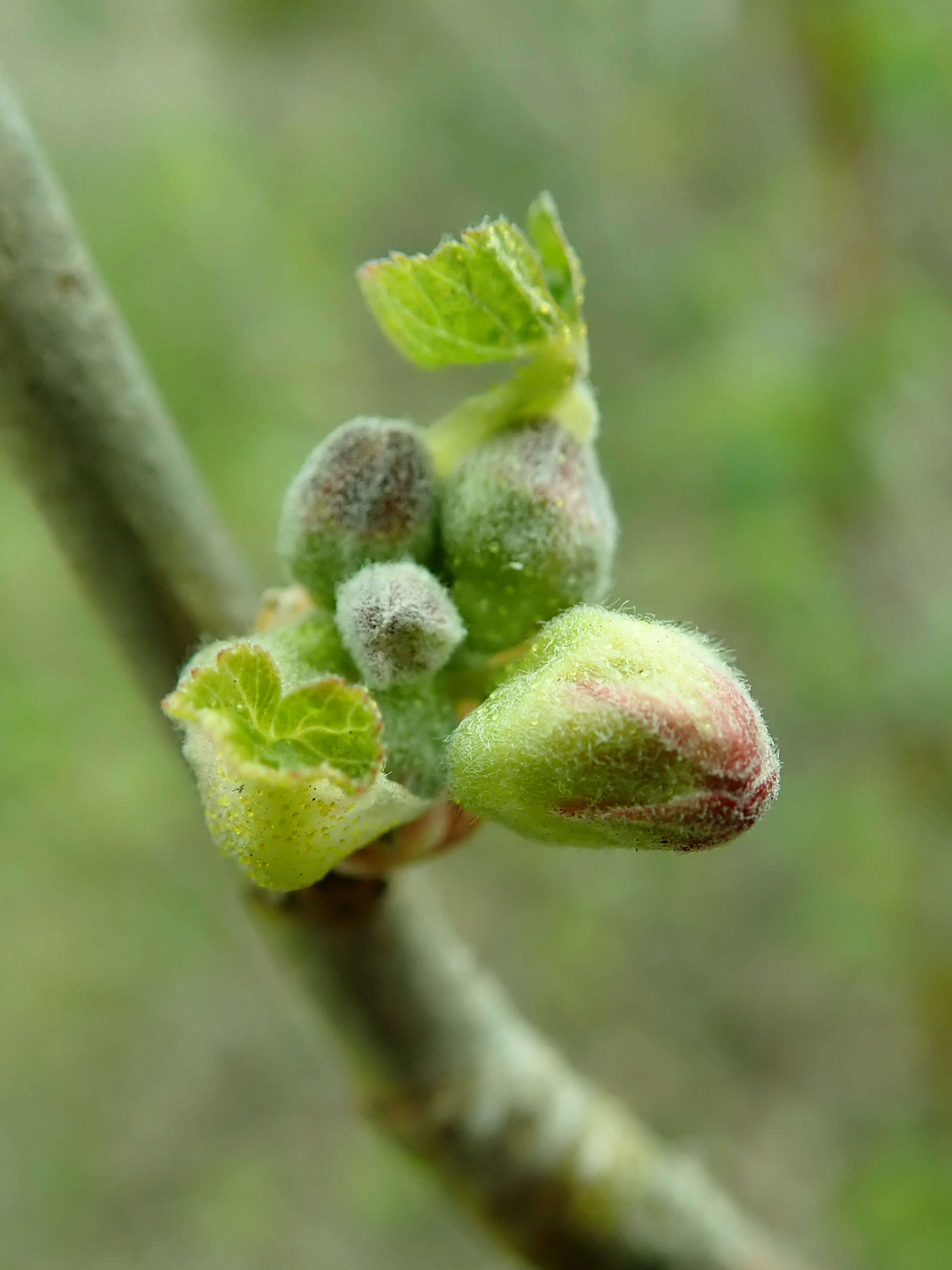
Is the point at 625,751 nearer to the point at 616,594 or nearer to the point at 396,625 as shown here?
the point at 396,625

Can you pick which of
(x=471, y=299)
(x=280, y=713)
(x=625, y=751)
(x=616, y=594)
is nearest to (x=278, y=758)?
(x=280, y=713)

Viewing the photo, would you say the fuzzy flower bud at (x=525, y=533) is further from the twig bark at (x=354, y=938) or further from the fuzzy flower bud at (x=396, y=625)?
the twig bark at (x=354, y=938)

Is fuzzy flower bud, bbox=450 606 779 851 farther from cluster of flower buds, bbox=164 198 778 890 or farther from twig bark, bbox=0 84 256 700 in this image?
twig bark, bbox=0 84 256 700

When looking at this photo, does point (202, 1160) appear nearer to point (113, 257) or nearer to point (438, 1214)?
point (438, 1214)

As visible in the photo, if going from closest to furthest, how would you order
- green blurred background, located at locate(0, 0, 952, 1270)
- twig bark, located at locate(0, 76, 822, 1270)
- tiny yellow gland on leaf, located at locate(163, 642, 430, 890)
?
tiny yellow gland on leaf, located at locate(163, 642, 430, 890) < twig bark, located at locate(0, 76, 822, 1270) < green blurred background, located at locate(0, 0, 952, 1270)

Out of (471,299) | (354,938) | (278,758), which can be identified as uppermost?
(471,299)

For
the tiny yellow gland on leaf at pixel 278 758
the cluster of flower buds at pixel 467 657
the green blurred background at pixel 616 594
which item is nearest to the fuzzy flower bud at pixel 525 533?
the cluster of flower buds at pixel 467 657

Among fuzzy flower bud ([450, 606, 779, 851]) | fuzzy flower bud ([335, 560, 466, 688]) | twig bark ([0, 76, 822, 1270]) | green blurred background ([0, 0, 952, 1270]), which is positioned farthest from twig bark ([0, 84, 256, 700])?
green blurred background ([0, 0, 952, 1270])
